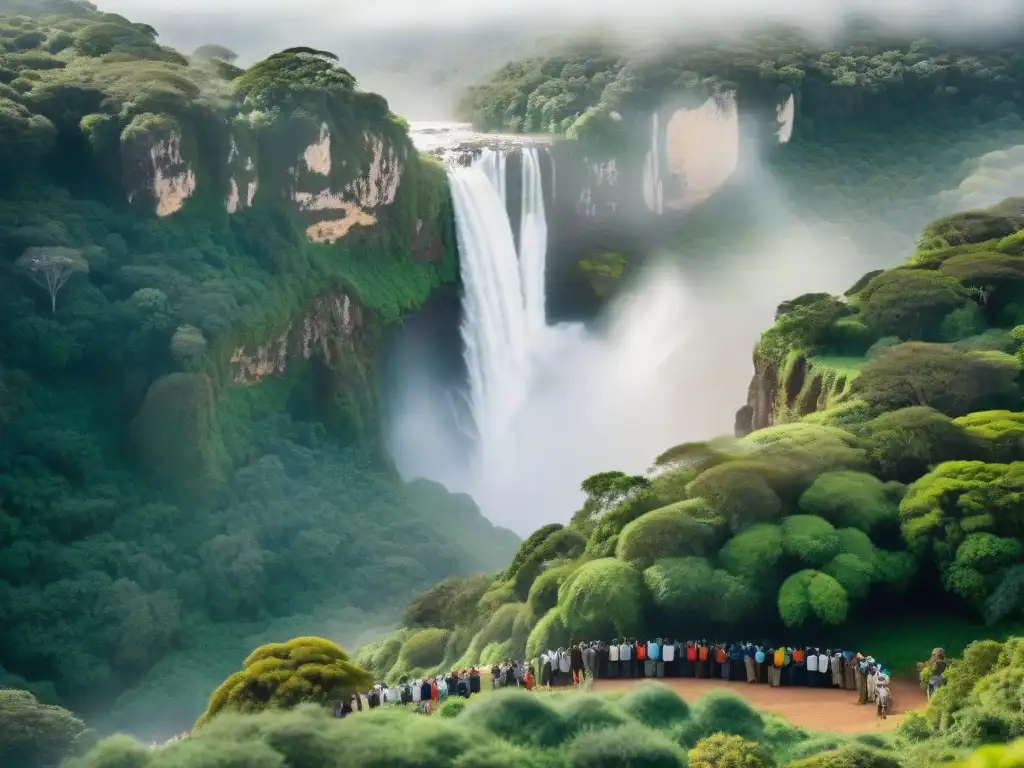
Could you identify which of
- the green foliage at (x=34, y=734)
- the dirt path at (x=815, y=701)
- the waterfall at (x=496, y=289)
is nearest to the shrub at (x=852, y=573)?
the dirt path at (x=815, y=701)

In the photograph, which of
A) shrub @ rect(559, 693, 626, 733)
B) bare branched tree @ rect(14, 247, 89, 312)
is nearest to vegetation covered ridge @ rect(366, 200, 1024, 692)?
shrub @ rect(559, 693, 626, 733)

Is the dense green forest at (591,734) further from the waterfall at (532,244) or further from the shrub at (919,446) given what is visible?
the waterfall at (532,244)

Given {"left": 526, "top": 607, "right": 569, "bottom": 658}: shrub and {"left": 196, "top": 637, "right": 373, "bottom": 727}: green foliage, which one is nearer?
{"left": 196, "top": 637, "right": 373, "bottom": 727}: green foliage

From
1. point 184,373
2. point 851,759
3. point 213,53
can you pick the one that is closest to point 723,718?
point 851,759

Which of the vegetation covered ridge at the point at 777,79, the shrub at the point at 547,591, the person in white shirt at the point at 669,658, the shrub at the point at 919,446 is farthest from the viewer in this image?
the vegetation covered ridge at the point at 777,79

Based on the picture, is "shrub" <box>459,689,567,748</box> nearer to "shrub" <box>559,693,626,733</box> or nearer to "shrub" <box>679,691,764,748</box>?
"shrub" <box>559,693,626,733</box>

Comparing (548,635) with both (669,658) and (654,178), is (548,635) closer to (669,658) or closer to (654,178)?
(669,658)

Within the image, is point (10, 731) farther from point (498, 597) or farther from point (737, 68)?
point (737, 68)

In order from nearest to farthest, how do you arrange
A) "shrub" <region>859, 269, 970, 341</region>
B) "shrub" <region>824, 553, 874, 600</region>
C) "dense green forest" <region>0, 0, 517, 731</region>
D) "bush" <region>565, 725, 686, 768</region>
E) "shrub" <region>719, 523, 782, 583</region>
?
1. "bush" <region>565, 725, 686, 768</region>
2. "shrub" <region>824, 553, 874, 600</region>
3. "shrub" <region>719, 523, 782, 583</region>
4. "dense green forest" <region>0, 0, 517, 731</region>
5. "shrub" <region>859, 269, 970, 341</region>
